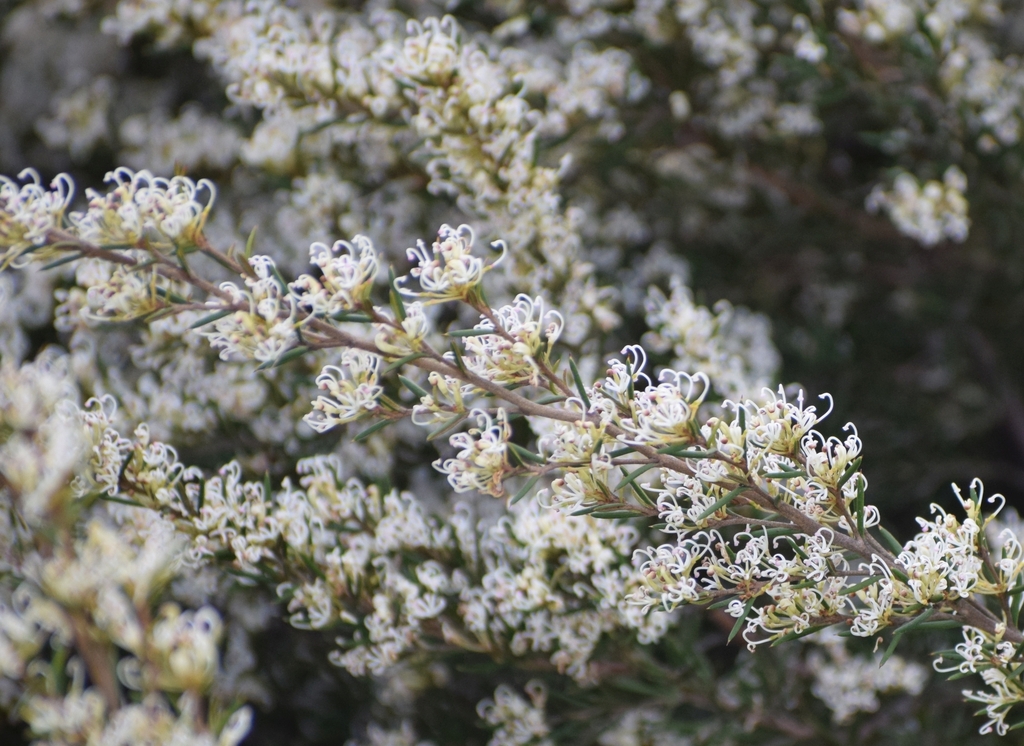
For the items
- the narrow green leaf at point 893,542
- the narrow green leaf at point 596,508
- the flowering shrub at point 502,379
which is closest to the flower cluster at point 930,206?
the flowering shrub at point 502,379

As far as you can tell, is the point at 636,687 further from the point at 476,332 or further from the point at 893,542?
the point at 476,332

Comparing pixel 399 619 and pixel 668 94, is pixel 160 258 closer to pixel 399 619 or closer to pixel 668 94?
pixel 399 619

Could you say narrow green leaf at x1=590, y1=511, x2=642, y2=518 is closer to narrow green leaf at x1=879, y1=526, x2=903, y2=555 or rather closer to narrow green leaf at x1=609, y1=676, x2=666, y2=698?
narrow green leaf at x1=879, y1=526, x2=903, y2=555

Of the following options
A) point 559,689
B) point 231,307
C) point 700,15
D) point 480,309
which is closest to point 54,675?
point 231,307

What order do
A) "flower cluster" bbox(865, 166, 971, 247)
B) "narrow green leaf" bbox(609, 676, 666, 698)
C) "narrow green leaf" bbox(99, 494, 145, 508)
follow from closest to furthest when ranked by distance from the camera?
"narrow green leaf" bbox(99, 494, 145, 508) < "narrow green leaf" bbox(609, 676, 666, 698) < "flower cluster" bbox(865, 166, 971, 247)

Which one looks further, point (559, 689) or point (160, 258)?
point (559, 689)

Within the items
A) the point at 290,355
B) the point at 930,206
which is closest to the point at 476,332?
the point at 290,355

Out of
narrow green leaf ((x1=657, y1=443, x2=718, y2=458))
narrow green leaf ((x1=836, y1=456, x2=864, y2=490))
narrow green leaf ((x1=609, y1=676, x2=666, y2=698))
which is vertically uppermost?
narrow green leaf ((x1=657, y1=443, x2=718, y2=458))

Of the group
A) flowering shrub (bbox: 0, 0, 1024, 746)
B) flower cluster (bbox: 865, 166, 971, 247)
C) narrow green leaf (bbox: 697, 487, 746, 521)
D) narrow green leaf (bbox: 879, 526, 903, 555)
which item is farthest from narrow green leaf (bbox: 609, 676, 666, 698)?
flower cluster (bbox: 865, 166, 971, 247)

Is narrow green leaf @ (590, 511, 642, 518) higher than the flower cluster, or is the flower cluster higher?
narrow green leaf @ (590, 511, 642, 518)
